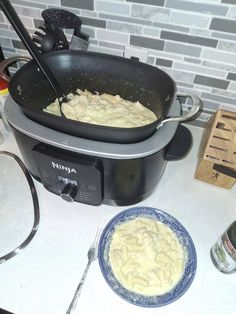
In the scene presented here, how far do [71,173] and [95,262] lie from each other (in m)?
0.22

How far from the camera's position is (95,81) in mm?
788

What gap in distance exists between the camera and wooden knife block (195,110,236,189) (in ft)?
2.18

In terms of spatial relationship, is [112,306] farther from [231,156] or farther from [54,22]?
[54,22]

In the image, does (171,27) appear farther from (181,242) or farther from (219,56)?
(181,242)

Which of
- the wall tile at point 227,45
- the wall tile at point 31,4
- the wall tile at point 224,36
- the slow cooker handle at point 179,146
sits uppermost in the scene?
the wall tile at point 31,4

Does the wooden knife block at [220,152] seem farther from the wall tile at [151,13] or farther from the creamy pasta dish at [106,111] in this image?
the wall tile at [151,13]

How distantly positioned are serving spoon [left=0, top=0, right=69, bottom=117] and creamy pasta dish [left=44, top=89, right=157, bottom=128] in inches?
1.4

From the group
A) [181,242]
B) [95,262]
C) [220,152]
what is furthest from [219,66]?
[95,262]

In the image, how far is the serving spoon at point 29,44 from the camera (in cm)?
58

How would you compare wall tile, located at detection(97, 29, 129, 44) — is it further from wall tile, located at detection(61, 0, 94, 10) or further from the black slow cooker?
the black slow cooker

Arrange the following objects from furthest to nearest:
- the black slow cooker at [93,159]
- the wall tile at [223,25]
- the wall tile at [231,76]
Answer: the wall tile at [231,76]
the wall tile at [223,25]
the black slow cooker at [93,159]

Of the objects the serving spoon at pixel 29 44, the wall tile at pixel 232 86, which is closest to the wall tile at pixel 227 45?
the wall tile at pixel 232 86

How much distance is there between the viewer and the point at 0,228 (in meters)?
0.71

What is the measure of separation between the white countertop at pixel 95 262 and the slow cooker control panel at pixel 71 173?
0.07 metres
